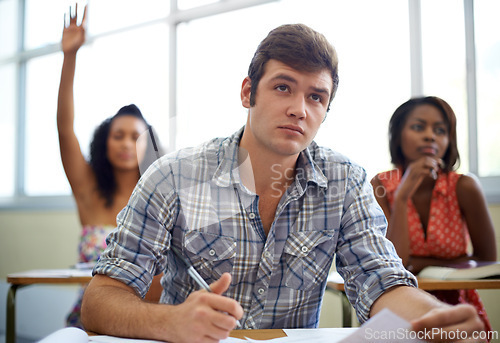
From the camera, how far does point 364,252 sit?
720 millimetres

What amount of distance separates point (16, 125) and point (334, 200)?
87.0 inches

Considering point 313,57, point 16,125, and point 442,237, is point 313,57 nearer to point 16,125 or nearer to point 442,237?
point 442,237

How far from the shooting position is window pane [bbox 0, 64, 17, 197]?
2316 millimetres

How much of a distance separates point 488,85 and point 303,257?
78 centimetres

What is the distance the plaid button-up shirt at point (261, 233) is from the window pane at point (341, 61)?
0.08m

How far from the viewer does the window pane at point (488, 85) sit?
106 cm

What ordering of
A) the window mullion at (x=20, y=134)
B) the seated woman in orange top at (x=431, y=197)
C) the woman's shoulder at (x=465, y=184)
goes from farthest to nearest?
the window mullion at (x=20, y=134)
the woman's shoulder at (x=465, y=184)
the seated woman in orange top at (x=431, y=197)

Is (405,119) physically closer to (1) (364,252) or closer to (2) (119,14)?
(1) (364,252)

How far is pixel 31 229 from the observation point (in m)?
2.50

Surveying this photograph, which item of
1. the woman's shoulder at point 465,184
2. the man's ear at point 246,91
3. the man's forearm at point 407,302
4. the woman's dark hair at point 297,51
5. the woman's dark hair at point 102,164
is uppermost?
the woman's dark hair at point 297,51

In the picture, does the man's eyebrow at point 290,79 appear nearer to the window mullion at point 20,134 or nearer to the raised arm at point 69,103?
the raised arm at point 69,103

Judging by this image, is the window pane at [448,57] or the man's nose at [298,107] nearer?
the man's nose at [298,107]

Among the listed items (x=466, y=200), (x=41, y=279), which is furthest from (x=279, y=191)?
(x=41, y=279)

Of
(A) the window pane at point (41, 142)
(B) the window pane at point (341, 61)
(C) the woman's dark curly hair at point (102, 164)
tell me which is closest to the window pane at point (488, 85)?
(B) the window pane at point (341, 61)
